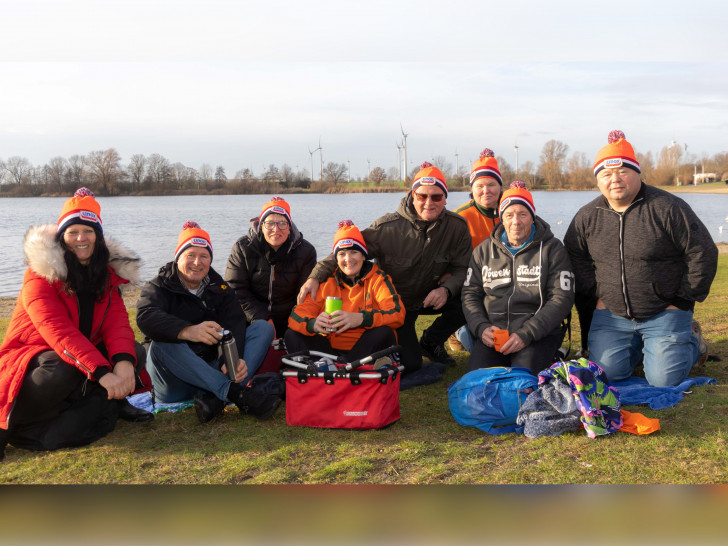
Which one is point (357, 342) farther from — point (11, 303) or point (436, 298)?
point (11, 303)

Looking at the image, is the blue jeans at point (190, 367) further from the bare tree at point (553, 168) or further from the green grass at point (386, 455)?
the bare tree at point (553, 168)

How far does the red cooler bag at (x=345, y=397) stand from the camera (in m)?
4.08

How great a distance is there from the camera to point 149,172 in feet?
238

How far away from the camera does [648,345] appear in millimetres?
4910

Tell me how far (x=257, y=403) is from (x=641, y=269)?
3077 mm

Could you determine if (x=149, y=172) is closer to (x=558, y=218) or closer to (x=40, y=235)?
(x=558, y=218)

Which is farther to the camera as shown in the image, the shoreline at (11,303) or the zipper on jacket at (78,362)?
the shoreline at (11,303)

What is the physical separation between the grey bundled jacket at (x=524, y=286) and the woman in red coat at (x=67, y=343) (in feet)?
8.70

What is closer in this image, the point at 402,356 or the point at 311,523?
the point at 311,523

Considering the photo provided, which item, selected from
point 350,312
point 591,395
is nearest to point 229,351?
point 350,312

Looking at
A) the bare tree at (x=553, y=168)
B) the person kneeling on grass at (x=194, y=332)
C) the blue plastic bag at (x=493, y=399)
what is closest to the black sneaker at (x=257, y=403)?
the person kneeling on grass at (x=194, y=332)

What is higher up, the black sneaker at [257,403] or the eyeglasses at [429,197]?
the eyeglasses at [429,197]

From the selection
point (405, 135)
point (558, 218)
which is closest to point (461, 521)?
point (558, 218)

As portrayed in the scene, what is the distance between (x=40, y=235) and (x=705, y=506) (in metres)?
4.01
